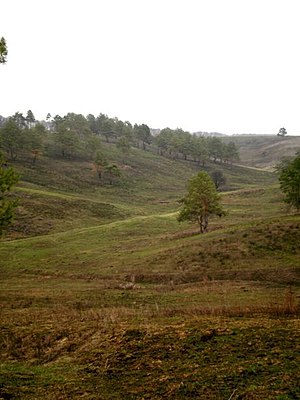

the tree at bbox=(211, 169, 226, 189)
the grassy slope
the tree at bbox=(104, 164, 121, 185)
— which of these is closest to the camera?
the grassy slope

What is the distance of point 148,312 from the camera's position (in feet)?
67.9

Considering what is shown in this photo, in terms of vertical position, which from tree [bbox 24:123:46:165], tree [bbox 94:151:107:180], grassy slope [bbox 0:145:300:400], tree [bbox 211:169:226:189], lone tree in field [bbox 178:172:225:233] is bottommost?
grassy slope [bbox 0:145:300:400]

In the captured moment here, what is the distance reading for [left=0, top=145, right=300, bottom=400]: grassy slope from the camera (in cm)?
1130

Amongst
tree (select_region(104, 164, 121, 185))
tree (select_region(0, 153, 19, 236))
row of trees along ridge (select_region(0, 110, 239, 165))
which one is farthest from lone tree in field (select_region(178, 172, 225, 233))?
row of trees along ridge (select_region(0, 110, 239, 165))

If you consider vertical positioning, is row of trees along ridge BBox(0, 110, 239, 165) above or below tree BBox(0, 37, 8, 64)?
above

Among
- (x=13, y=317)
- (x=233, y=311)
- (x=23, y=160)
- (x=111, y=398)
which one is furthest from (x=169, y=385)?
(x=23, y=160)

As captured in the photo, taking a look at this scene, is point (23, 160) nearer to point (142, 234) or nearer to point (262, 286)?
point (142, 234)

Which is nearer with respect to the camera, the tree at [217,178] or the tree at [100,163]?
the tree at [100,163]

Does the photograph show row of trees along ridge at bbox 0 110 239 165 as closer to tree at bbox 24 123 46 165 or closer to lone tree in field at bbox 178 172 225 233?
tree at bbox 24 123 46 165

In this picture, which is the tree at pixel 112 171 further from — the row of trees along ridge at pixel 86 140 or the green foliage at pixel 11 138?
the green foliage at pixel 11 138

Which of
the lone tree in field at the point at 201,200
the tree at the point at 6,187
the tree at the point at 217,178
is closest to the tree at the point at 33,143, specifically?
the tree at the point at 217,178

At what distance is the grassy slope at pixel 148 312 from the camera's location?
11.3 metres

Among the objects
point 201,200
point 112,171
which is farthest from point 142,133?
point 201,200

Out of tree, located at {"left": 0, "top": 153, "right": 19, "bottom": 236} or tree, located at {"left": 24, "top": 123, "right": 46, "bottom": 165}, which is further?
tree, located at {"left": 24, "top": 123, "right": 46, "bottom": 165}
